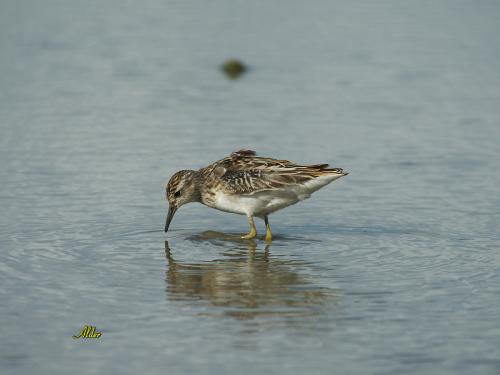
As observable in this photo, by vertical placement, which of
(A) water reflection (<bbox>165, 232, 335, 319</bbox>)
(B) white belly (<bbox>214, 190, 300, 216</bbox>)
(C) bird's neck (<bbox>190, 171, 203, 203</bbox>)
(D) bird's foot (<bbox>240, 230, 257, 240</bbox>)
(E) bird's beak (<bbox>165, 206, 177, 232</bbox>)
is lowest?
(A) water reflection (<bbox>165, 232, 335, 319</bbox>)

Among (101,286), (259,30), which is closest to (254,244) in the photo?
(101,286)

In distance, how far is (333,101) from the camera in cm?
2397

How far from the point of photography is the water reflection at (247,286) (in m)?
12.3

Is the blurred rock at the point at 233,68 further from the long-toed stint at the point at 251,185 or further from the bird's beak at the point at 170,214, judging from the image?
the bird's beak at the point at 170,214

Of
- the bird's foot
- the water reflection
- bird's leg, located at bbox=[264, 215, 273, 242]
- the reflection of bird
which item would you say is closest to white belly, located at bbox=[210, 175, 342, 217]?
bird's leg, located at bbox=[264, 215, 273, 242]

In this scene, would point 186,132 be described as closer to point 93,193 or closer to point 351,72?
point 93,193

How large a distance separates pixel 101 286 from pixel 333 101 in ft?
38.8

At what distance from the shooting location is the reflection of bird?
12.4 m

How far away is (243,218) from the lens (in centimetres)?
1791
